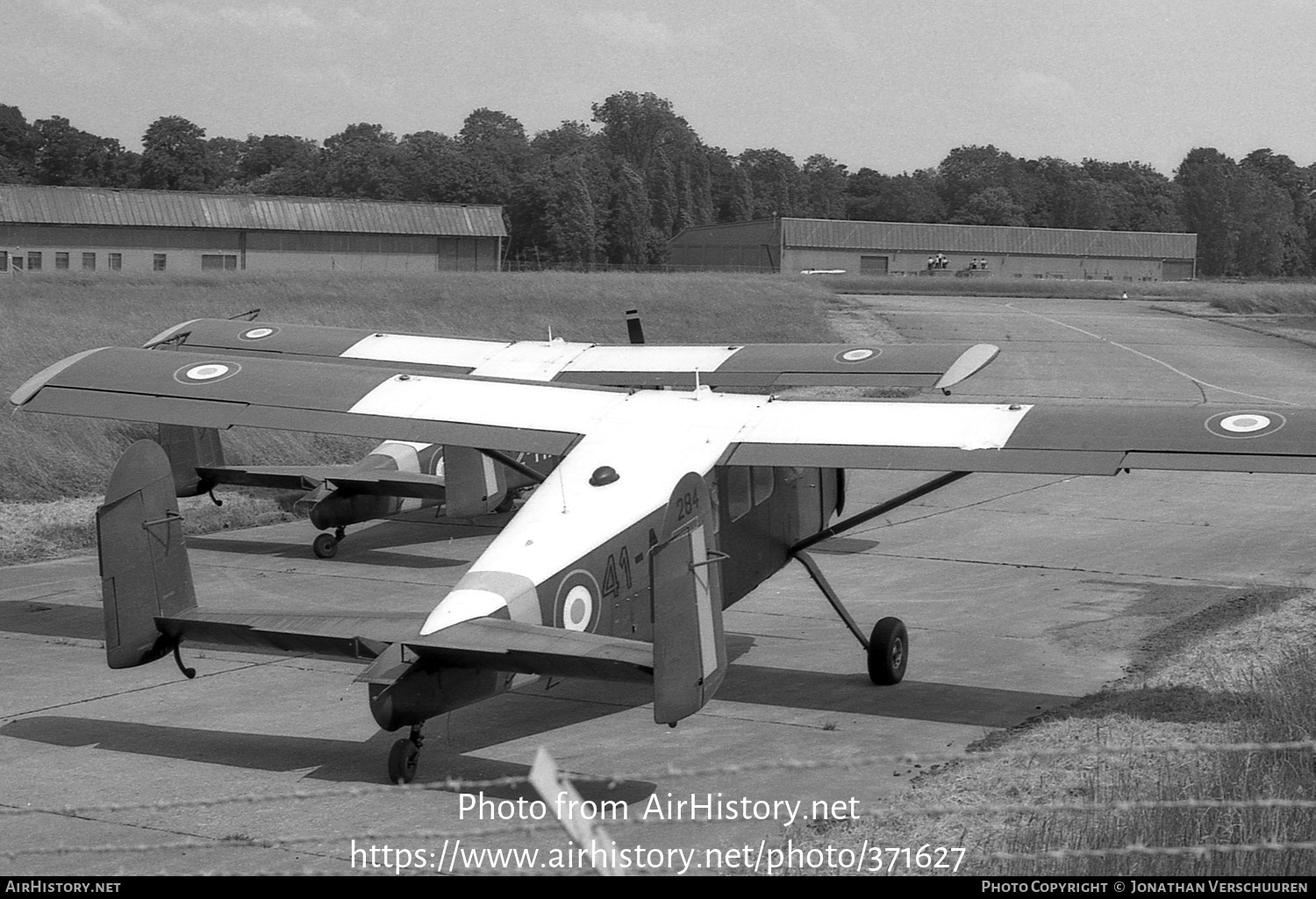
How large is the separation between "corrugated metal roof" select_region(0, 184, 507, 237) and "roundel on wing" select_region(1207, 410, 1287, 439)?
59.4 meters

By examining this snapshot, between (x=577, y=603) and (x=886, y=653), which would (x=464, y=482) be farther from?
(x=577, y=603)

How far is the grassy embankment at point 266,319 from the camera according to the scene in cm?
2112

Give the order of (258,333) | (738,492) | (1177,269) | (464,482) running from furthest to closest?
1. (1177,269)
2. (258,333)
3. (464,482)
4. (738,492)

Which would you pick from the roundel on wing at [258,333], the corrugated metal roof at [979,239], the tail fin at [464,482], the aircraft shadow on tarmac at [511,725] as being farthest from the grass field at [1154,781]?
the corrugated metal roof at [979,239]

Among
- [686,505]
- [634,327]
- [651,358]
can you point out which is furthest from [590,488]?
[651,358]

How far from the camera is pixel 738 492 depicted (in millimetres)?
12047

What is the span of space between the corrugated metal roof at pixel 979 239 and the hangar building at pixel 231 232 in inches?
1463

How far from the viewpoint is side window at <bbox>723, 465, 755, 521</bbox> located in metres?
11.9

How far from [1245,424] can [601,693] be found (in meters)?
5.63

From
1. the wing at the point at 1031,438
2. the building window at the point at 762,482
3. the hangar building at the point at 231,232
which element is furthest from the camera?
the hangar building at the point at 231,232

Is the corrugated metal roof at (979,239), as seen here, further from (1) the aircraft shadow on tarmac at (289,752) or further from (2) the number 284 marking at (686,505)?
(2) the number 284 marking at (686,505)

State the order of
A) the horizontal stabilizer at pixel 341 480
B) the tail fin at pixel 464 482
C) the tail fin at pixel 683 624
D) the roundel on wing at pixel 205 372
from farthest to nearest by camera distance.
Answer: the horizontal stabilizer at pixel 341 480, the tail fin at pixel 464 482, the roundel on wing at pixel 205 372, the tail fin at pixel 683 624

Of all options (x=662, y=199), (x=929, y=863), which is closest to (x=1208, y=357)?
(x=929, y=863)

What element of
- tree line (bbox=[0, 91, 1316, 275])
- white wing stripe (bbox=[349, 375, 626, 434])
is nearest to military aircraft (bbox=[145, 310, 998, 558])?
white wing stripe (bbox=[349, 375, 626, 434])
